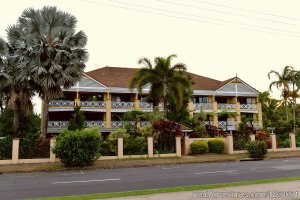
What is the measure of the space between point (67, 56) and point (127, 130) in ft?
25.5

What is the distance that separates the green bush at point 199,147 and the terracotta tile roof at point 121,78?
14.1 metres

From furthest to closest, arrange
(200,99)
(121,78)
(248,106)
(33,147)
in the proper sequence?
(200,99) < (248,106) < (121,78) < (33,147)

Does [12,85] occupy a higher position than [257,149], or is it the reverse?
[12,85]

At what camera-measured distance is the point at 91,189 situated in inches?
420

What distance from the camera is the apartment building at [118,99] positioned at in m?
34.7

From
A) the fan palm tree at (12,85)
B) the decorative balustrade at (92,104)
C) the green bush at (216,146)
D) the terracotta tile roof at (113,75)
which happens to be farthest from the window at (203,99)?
the fan palm tree at (12,85)

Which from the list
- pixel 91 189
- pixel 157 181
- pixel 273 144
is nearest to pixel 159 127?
pixel 273 144

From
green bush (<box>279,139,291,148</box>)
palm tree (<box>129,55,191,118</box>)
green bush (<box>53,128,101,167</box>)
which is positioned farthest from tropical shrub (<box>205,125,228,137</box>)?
green bush (<box>53,128,101,167</box>)

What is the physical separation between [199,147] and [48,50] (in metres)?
14.3

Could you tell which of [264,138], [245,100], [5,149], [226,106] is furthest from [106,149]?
[245,100]

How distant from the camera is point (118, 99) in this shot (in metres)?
38.2

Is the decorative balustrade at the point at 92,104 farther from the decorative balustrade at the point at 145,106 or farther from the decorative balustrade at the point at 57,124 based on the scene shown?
the decorative balustrade at the point at 145,106

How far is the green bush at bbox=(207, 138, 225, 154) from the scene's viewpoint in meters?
26.8

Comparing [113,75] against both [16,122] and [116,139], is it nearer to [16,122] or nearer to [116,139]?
[116,139]
